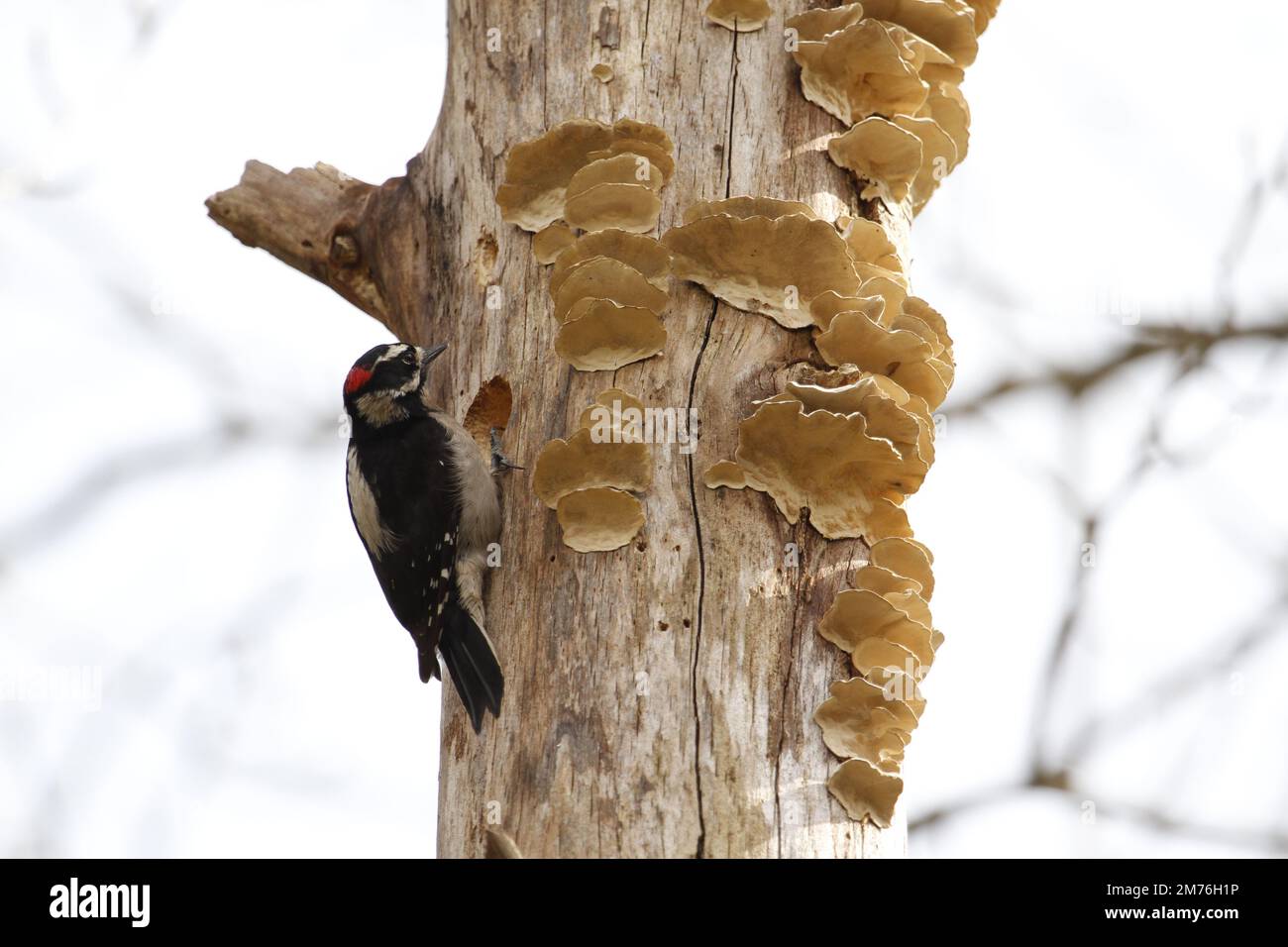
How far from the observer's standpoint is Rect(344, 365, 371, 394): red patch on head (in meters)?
4.66

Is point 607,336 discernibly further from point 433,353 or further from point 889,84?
point 889,84

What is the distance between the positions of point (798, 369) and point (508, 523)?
78cm

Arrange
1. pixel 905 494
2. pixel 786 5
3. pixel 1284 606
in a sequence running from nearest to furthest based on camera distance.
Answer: pixel 905 494, pixel 786 5, pixel 1284 606

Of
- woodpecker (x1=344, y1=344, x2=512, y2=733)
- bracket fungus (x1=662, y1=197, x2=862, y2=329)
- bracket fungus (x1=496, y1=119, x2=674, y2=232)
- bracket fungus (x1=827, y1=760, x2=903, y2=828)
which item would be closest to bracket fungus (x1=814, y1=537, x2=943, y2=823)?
bracket fungus (x1=827, y1=760, x2=903, y2=828)

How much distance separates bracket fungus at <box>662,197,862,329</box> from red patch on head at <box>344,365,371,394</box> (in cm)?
203

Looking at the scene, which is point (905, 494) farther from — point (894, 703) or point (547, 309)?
point (547, 309)

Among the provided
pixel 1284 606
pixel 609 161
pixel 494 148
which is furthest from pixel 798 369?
pixel 1284 606

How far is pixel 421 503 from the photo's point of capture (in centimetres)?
420

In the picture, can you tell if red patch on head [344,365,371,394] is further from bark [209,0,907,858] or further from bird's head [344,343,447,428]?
bark [209,0,907,858]

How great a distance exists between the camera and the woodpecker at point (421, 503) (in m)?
3.50

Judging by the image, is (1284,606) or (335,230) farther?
(1284,606)

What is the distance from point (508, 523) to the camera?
3.07 meters

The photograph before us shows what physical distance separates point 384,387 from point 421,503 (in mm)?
585

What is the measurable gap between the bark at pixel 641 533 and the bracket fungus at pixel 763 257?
5cm
